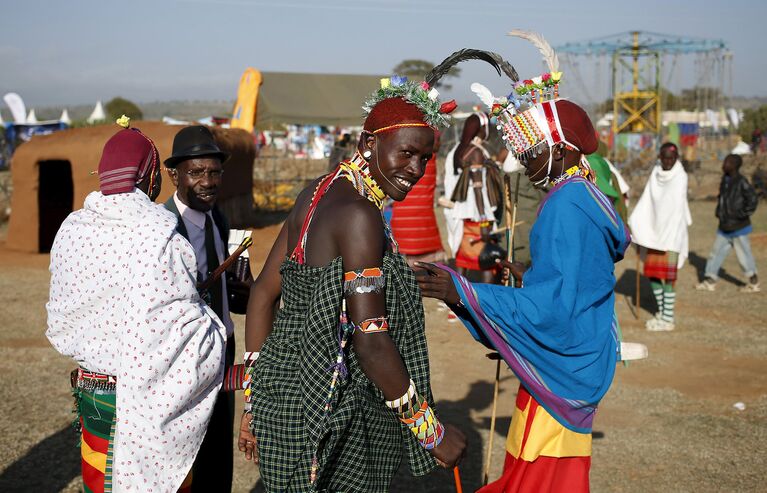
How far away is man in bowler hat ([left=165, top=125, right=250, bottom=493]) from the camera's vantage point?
3430mm

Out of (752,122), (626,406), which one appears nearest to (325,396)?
(626,406)

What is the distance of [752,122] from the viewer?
39438 mm

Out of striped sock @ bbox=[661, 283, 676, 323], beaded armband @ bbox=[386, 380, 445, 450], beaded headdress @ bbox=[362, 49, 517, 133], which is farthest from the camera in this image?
striped sock @ bbox=[661, 283, 676, 323]

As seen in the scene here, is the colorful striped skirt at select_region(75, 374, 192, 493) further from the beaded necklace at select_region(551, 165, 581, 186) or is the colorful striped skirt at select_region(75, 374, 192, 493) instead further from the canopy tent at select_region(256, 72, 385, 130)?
the canopy tent at select_region(256, 72, 385, 130)

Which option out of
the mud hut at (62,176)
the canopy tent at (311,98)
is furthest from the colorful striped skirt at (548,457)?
the canopy tent at (311,98)

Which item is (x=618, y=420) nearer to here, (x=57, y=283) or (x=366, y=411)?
(x=366, y=411)

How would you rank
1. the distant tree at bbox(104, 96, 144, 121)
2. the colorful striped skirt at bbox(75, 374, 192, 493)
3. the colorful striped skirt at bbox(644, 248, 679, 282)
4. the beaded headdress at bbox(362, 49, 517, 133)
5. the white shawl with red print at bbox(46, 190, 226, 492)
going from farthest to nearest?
the distant tree at bbox(104, 96, 144, 121), the colorful striped skirt at bbox(644, 248, 679, 282), the colorful striped skirt at bbox(75, 374, 192, 493), the white shawl with red print at bbox(46, 190, 226, 492), the beaded headdress at bbox(362, 49, 517, 133)

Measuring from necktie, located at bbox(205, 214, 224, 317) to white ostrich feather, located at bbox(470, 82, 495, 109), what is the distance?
1.42 meters

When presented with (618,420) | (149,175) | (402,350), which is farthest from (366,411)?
(618,420)

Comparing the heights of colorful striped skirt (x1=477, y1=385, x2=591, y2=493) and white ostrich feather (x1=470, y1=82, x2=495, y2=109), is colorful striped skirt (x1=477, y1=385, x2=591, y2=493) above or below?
below

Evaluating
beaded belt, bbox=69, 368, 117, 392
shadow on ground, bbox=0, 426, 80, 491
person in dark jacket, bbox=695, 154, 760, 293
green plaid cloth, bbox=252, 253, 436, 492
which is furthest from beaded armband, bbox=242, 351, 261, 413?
person in dark jacket, bbox=695, 154, 760, 293

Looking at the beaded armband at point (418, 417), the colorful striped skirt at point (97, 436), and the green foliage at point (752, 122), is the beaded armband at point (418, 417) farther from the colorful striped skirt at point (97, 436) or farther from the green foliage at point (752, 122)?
the green foliage at point (752, 122)

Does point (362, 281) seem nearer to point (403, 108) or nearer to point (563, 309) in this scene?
point (403, 108)

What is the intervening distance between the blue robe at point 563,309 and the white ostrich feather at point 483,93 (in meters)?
0.54
